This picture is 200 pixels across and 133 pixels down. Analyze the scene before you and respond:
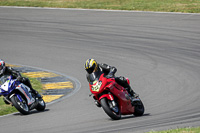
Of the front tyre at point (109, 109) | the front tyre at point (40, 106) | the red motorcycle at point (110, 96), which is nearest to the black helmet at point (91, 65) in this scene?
the red motorcycle at point (110, 96)

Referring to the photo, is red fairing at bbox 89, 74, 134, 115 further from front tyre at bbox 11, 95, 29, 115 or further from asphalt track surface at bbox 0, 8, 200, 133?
front tyre at bbox 11, 95, 29, 115

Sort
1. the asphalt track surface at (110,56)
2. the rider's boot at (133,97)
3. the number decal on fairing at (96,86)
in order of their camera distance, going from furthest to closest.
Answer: the rider's boot at (133,97)
the asphalt track surface at (110,56)
the number decal on fairing at (96,86)

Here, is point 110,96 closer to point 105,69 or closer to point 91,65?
point 105,69

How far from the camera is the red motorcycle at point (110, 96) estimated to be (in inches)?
421

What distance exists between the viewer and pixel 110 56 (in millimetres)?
19875

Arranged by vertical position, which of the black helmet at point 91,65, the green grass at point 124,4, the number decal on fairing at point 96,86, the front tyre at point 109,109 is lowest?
the front tyre at point 109,109

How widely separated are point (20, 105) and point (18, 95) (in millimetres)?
268

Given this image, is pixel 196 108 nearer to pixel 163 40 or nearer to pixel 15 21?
pixel 163 40

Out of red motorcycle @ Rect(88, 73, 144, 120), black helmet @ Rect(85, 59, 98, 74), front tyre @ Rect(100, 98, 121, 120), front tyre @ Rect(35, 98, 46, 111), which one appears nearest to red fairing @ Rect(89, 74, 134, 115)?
red motorcycle @ Rect(88, 73, 144, 120)

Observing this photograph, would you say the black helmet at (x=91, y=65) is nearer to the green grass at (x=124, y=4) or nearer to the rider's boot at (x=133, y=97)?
the rider's boot at (x=133, y=97)

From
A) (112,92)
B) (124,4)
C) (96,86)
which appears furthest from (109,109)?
(124,4)

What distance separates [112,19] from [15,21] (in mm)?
5644

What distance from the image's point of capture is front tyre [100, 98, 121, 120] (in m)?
10.6

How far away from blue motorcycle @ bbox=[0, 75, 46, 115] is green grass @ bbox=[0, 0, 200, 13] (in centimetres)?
1601
